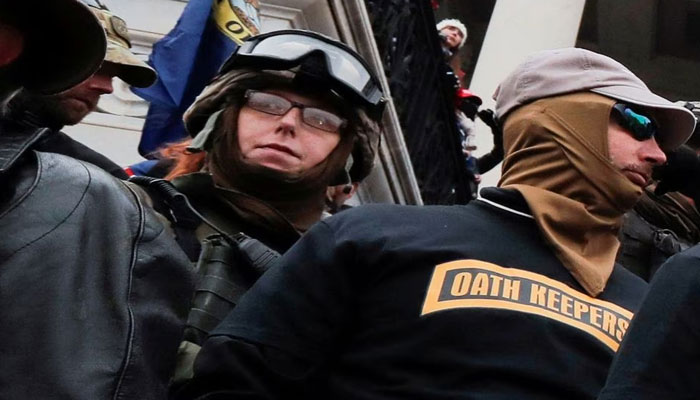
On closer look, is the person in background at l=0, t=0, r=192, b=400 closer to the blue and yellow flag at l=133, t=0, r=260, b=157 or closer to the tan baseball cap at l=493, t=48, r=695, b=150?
the tan baseball cap at l=493, t=48, r=695, b=150

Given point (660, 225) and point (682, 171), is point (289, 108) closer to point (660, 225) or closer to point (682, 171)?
point (682, 171)

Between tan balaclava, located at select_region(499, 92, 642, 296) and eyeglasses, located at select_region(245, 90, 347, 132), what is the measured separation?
22.1 inches

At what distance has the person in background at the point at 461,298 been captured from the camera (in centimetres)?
356

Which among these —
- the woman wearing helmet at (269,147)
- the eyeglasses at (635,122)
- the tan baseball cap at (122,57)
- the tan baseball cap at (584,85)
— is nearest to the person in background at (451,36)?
the tan baseball cap at (122,57)

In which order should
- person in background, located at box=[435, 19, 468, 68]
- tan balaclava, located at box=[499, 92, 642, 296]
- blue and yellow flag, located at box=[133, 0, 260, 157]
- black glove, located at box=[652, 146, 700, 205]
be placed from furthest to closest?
person in background, located at box=[435, 19, 468, 68], blue and yellow flag, located at box=[133, 0, 260, 157], black glove, located at box=[652, 146, 700, 205], tan balaclava, located at box=[499, 92, 642, 296]

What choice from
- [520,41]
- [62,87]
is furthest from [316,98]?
[520,41]

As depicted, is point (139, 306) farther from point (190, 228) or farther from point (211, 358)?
point (190, 228)

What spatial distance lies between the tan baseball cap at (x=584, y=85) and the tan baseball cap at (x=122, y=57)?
5.28 ft

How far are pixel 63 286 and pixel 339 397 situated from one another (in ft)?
2.73

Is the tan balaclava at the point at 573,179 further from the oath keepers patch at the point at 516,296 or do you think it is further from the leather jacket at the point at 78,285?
the leather jacket at the point at 78,285

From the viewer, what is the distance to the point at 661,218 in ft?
20.2

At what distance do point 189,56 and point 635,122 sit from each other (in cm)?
317

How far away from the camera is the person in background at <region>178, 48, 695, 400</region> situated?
356cm

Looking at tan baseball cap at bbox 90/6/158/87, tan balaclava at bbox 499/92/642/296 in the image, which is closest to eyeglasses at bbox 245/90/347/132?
tan balaclava at bbox 499/92/642/296
